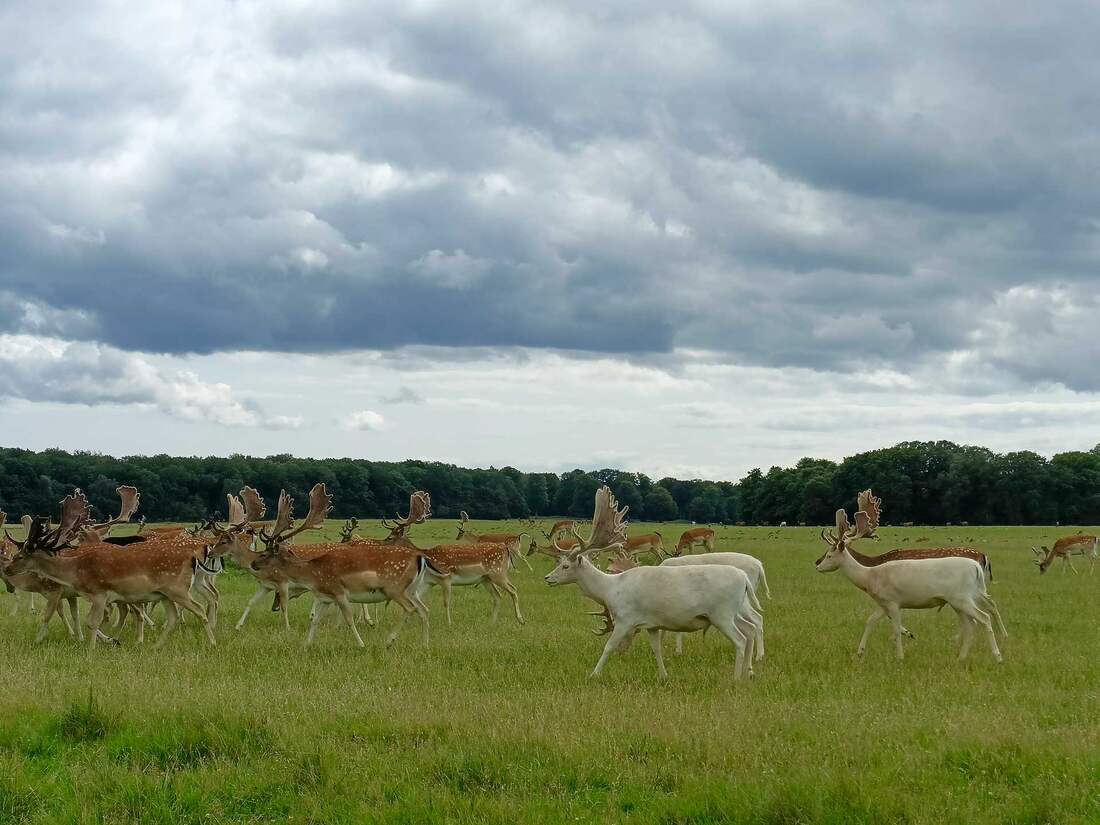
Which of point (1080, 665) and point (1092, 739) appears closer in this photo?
point (1092, 739)

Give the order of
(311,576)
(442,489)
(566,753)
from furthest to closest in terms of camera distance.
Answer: (442,489) → (311,576) → (566,753)

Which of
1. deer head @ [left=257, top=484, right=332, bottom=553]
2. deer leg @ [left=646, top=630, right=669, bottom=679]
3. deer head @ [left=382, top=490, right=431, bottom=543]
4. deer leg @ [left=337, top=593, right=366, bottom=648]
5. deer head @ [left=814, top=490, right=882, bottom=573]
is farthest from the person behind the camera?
deer head @ [left=382, top=490, right=431, bottom=543]

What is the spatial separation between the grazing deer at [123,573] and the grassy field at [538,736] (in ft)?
2.71

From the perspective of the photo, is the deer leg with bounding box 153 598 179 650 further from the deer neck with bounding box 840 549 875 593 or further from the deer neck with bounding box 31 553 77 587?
the deer neck with bounding box 840 549 875 593

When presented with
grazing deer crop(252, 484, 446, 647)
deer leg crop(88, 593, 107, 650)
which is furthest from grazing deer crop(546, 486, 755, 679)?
deer leg crop(88, 593, 107, 650)

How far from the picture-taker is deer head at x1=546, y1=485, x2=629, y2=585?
39.9 ft

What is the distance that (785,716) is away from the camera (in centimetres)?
823

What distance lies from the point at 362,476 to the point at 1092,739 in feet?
265

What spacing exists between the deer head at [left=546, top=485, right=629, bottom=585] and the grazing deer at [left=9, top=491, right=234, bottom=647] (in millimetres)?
4373

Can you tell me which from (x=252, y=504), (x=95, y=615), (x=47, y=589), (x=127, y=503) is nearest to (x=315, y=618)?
(x=95, y=615)

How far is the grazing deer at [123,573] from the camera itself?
13.0 metres

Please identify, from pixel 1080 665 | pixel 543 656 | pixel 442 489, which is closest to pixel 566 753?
pixel 543 656

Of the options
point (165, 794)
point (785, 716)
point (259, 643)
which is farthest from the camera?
point (259, 643)

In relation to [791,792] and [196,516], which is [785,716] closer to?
[791,792]
